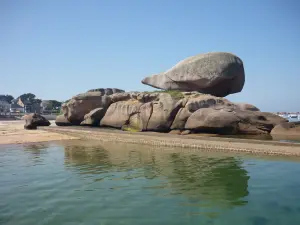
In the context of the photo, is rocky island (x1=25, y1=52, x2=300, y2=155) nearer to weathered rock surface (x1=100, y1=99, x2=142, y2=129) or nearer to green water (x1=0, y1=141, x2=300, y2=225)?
weathered rock surface (x1=100, y1=99, x2=142, y2=129)

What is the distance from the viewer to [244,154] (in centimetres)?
1186

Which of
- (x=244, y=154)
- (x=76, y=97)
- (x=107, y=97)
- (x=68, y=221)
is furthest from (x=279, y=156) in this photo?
(x=76, y=97)

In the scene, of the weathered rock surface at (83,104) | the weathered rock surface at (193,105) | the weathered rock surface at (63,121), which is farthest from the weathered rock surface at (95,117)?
the weathered rock surface at (193,105)

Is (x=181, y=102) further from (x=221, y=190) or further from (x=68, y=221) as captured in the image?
(x=68, y=221)

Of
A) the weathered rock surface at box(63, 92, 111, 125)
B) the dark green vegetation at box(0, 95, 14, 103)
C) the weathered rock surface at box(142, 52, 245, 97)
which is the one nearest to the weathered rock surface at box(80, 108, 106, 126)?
the weathered rock surface at box(63, 92, 111, 125)

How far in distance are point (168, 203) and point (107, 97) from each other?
26644 mm

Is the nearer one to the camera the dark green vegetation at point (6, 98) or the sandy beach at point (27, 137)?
the sandy beach at point (27, 137)

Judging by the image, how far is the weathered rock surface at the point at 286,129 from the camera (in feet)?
64.7

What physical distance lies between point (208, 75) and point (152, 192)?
69.4ft

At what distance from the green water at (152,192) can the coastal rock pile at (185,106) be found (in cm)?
1014

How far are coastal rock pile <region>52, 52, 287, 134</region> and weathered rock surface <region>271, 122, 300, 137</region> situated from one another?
0.72 meters

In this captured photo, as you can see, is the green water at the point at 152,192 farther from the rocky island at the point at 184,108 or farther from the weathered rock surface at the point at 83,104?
the weathered rock surface at the point at 83,104

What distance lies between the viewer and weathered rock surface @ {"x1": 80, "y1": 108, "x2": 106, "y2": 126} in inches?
1192

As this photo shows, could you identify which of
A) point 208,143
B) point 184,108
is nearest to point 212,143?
point 208,143
